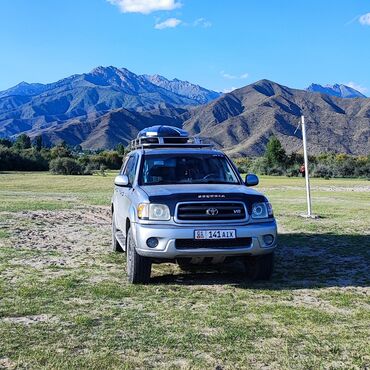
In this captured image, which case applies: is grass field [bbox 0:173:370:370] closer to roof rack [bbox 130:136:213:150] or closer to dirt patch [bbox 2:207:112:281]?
dirt patch [bbox 2:207:112:281]

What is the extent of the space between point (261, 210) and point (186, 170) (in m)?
1.64

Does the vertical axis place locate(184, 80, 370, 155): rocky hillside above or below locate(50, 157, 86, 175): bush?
above

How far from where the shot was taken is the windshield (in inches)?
318

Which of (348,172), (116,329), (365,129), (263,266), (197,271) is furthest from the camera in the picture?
(365,129)

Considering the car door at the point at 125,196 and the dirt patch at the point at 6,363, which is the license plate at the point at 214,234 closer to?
the car door at the point at 125,196

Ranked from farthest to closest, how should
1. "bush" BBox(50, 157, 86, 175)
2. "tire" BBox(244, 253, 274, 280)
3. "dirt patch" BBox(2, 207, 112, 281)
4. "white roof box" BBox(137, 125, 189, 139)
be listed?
1. "bush" BBox(50, 157, 86, 175)
2. "white roof box" BBox(137, 125, 189, 139)
3. "dirt patch" BBox(2, 207, 112, 281)
4. "tire" BBox(244, 253, 274, 280)

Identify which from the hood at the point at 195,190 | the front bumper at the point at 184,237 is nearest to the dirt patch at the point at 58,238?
the front bumper at the point at 184,237

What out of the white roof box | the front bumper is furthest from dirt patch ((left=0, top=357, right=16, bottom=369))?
the white roof box

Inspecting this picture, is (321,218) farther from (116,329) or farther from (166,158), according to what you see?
(116,329)

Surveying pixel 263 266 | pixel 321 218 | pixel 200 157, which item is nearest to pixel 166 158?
pixel 200 157

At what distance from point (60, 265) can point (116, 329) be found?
3652 millimetres

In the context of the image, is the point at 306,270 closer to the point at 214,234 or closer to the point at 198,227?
the point at 214,234

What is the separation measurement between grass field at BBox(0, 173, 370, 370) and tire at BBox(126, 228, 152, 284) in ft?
0.51

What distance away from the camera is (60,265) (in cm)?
862
